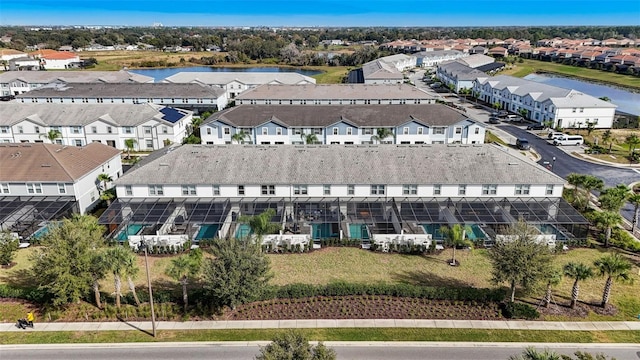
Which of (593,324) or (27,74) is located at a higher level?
(27,74)

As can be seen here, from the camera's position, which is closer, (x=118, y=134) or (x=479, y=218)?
(x=479, y=218)

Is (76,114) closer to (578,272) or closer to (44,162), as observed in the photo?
(44,162)

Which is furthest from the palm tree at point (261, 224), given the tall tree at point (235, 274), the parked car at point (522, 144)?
the parked car at point (522, 144)

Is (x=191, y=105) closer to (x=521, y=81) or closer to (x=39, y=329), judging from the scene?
(x=39, y=329)

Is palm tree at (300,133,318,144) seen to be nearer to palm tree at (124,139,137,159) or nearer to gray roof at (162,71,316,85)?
palm tree at (124,139,137,159)

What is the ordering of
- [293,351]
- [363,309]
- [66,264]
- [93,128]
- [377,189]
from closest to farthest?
[293,351] < [66,264] < [363,309] < [377,189] < [93,128]

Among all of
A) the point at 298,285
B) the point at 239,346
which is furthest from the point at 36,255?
the point at 298,285

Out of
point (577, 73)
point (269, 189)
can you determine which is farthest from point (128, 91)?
point (577, 73)
